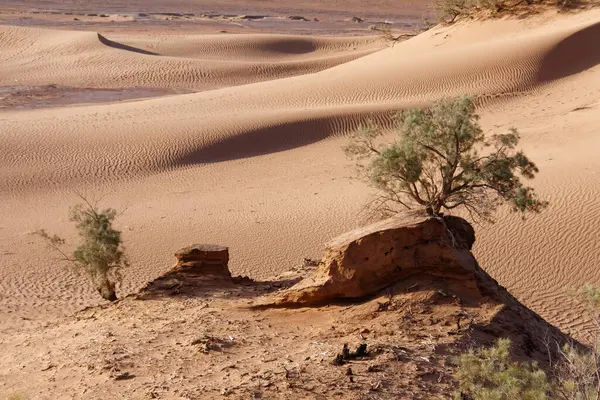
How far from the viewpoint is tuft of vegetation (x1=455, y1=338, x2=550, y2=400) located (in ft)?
20.8

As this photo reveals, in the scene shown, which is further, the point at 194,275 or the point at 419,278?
the point at 194,275

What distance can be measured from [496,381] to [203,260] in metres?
5.36

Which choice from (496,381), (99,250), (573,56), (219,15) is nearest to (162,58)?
(573,56)

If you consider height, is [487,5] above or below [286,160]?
above

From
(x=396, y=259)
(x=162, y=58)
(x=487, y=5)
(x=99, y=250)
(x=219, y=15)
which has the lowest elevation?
(x=99, y=250)

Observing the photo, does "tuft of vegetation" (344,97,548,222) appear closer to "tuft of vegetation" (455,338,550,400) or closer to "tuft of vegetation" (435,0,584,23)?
"tuft of vegetation" (455,338,550,400)

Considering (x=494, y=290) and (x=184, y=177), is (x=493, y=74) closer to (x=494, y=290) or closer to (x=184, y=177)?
(x=184, y=177)

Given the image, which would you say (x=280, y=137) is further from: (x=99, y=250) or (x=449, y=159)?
(x=449, y=159)

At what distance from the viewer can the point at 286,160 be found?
20.8 m

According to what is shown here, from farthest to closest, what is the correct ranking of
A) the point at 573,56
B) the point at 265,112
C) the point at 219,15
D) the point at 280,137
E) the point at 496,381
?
1. the point at 219,15
2. the point at 573,56
3. the point at 265,112
4. the point at 280,137
5. the point at 496,381

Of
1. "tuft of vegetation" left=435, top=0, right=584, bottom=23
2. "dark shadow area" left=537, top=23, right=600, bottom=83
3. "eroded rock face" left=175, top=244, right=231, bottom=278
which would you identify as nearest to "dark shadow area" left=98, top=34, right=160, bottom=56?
"tuft of vegetation" left=435, top=0, right=584, bottom=23

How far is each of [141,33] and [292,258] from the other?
37.0m

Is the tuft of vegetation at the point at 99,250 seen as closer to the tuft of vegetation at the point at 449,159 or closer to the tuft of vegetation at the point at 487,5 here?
the tuft of vegetation at the point at 449,159

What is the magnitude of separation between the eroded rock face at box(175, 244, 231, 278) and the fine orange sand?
87.2 inches
